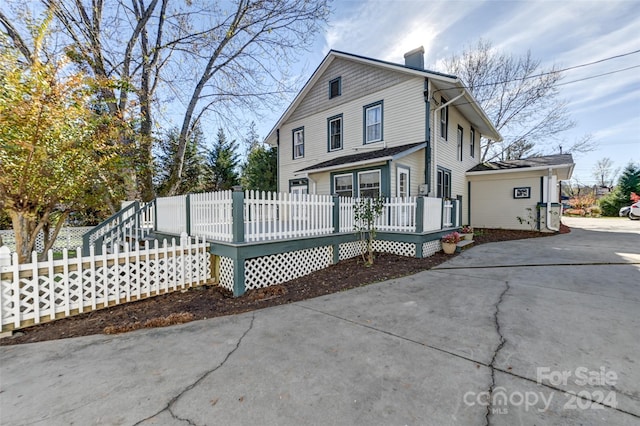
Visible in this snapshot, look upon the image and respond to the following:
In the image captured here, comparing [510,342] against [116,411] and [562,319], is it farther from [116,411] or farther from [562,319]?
[116,411]

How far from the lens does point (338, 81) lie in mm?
12133

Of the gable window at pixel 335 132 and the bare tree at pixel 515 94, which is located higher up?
the bare tree at pixel 515 94

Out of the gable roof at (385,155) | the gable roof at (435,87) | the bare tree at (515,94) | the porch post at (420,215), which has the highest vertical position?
the bare tree at (515,94)

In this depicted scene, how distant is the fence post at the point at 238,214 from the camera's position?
4.82 m

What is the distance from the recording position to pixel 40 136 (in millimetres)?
4746

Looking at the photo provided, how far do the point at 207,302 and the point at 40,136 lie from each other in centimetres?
423

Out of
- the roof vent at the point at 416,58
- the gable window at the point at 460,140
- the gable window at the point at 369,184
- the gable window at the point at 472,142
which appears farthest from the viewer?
the gable window at the point at 472,142

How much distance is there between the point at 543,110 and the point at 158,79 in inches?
957

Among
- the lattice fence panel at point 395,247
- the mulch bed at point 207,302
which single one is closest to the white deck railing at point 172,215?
the mulch bed at point 207,302

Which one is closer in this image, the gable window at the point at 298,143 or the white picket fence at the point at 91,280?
the white picket fence at the point at 91,280

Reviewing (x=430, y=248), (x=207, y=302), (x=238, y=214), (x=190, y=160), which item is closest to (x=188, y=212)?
(x=238, y=214)

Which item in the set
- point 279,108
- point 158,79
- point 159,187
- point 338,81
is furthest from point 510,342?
point 159,187

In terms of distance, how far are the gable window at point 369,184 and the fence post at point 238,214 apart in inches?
221

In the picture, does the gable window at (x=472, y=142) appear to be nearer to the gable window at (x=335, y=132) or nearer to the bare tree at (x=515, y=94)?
the bare tree at (x=515, y=94)
